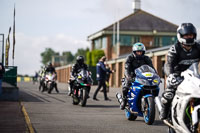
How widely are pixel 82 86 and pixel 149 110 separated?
6297mm

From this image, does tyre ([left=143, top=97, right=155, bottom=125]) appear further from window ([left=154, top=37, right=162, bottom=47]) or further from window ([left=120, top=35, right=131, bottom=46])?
window ([left=154, top=37, right=162, bottom=47])

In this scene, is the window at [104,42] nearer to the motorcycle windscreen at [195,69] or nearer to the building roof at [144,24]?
the building roof at [144,24]

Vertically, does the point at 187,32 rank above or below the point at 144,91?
above

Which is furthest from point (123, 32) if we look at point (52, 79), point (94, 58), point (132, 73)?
point (132, 73)

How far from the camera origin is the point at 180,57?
667 centimetres

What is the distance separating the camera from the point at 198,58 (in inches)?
262

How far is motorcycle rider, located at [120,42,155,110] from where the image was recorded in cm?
1024

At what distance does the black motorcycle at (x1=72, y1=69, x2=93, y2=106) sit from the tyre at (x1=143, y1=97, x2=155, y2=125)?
17.9ft

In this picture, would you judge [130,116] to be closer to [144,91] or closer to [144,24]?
[144,91]

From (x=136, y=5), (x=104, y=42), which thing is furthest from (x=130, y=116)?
(x=136, y=5)

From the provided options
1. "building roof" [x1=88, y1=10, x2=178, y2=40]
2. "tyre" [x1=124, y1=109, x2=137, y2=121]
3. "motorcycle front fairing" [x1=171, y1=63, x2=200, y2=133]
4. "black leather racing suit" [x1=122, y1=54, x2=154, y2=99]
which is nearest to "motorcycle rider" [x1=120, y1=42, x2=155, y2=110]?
"black leather racing suit" [x1=122, y1=54, x2=154, y2=99]

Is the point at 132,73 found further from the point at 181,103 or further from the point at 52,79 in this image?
the point at 52,79

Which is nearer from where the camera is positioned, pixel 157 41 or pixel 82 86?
pixel 82 86

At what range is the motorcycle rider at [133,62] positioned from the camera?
1024 centimetres
